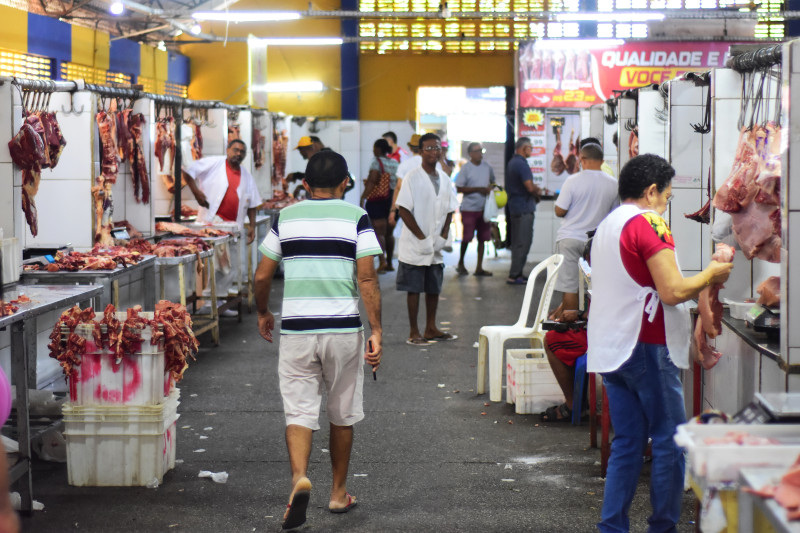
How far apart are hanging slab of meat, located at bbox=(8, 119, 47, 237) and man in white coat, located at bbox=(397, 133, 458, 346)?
356cm

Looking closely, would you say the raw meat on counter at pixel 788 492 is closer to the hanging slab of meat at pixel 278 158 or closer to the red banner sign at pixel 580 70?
the hanging slab of meat at pixel 278 158

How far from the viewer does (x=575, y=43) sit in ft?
59.6

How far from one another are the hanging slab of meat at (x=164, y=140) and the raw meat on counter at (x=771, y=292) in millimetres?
7781

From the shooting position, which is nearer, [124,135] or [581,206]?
[124,135]

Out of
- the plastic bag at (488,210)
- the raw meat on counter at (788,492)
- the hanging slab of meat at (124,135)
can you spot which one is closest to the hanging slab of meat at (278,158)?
the plastic bag at (488,210)

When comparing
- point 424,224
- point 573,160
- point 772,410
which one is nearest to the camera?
point 772,410

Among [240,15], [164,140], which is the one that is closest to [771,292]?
[164,140]

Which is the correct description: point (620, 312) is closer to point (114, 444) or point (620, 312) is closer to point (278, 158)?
point (114, 444)

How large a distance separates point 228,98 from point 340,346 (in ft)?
60.1

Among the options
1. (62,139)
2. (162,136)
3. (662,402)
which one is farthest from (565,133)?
(662,402)

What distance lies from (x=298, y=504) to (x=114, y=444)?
57.2 inches

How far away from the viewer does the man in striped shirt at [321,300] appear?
519cm

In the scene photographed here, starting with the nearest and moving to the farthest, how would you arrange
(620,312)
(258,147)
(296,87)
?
(620,312) → (258,147) → (296,87)

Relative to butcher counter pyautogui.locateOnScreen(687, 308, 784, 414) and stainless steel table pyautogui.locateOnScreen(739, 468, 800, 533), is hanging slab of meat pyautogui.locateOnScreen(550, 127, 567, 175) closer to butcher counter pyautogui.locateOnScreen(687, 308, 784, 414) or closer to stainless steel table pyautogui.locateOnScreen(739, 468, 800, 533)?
butcher counter pyautogui.locateOnScreen(687, 308, 784, 414)
